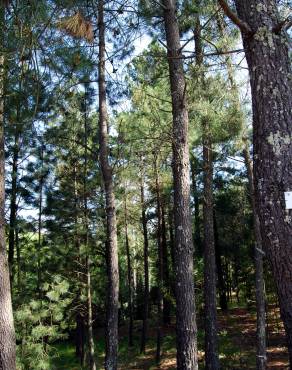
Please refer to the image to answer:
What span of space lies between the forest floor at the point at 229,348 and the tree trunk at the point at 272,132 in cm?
893

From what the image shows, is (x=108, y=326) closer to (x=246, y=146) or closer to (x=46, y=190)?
(x=246, y=146)

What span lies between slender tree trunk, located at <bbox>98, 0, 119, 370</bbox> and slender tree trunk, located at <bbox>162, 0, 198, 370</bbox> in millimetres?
1988

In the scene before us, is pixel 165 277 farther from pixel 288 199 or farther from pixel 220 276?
pixel 288 199

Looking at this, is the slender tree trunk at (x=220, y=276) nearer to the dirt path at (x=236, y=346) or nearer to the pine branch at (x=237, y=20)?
the dirt path at (x=236, y=346)

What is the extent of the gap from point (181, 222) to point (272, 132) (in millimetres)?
3206

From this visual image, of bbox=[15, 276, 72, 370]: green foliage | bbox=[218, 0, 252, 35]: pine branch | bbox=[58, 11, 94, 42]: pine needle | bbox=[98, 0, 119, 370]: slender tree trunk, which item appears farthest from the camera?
bbox=[15, 276, 72, 370]: green foliage

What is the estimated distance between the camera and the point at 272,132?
2.73m

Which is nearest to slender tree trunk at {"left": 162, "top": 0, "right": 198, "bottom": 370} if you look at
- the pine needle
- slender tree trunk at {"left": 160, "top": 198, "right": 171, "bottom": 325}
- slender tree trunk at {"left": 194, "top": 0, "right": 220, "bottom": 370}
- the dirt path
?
the pine needle

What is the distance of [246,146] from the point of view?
952 cm

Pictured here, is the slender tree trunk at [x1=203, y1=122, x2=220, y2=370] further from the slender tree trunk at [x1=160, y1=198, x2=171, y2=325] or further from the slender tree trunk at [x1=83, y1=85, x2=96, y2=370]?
the slender tree trunk at [x1=160, y1=198, x2=171, y2=325]

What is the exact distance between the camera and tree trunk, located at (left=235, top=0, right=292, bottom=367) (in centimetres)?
261

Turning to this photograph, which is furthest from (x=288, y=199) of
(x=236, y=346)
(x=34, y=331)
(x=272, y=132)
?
(x=236, y=346)

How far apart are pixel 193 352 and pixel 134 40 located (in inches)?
186

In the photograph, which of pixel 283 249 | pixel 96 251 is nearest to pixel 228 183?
pixel 96 251
